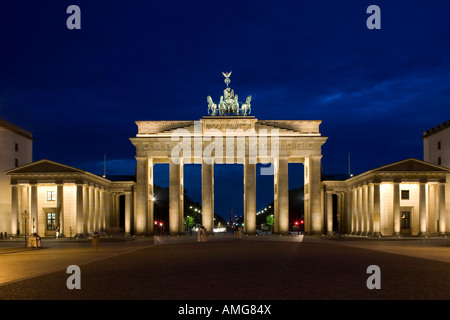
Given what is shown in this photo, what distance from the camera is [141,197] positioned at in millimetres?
81500

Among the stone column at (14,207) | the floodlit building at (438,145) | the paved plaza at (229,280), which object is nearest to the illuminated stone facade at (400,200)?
the floodlit building at (438,145)

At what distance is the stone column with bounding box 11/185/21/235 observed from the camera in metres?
70.9

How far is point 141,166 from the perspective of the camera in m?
81.8

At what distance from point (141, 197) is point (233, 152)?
1541 cm

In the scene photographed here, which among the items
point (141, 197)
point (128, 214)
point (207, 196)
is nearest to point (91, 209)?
point (141, 197)

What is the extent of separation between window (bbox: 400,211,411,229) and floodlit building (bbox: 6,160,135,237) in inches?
1632

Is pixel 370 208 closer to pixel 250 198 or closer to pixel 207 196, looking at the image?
pixel 250 198

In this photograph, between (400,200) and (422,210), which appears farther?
(400,200)

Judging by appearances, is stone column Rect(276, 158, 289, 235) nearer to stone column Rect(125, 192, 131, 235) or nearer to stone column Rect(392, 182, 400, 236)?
stone column Rect(392, 182, 400, 236)

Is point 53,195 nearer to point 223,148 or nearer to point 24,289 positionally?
point 223,148

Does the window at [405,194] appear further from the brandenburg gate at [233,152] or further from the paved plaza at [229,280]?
the paved plaza at [229,280]

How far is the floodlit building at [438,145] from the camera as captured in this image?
3105 inches

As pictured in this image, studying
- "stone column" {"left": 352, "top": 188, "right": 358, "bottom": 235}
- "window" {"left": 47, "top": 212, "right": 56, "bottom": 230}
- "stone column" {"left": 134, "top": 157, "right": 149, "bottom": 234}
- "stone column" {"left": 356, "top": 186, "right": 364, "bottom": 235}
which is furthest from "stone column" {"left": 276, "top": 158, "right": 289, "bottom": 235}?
"window" {"left": 47, "top": 212, "right": 56, "bottom": 230}

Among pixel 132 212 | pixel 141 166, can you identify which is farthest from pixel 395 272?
pixel 132 212
